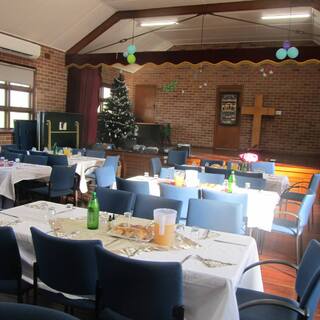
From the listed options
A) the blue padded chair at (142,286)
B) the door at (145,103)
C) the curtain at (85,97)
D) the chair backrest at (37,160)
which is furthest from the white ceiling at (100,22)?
the blue padded chair at (142,286)

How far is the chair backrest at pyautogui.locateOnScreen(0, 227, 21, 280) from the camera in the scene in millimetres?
2090

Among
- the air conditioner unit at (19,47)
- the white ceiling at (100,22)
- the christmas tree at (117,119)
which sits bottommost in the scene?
the christmas tree at (117,119)

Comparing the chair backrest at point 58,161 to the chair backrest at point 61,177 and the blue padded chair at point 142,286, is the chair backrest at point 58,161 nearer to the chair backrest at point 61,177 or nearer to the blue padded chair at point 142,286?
the chair backrest at point 61,177

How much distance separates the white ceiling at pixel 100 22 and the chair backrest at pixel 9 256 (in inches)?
230

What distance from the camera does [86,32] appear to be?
29.0 feet

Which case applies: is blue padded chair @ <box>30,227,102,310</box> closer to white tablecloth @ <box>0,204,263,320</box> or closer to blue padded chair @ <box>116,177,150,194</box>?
white tablecloth @ <box>0,204,263,320</box>

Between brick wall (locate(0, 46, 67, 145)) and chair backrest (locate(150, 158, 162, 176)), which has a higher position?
brick wall (locate(0, 46, 67, 145))

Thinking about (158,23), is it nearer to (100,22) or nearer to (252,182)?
(100,22)

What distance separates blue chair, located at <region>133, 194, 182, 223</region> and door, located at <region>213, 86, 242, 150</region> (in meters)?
8.29

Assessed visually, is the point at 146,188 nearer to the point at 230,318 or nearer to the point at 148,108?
the point at 230,318

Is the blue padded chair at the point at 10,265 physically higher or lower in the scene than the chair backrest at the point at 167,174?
lower

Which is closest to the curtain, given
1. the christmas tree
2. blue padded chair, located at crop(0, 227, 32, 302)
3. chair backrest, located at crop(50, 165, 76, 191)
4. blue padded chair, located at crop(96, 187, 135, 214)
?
the christmas tree

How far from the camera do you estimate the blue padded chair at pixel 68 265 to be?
1.96m

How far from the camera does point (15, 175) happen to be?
4965 millimetres
